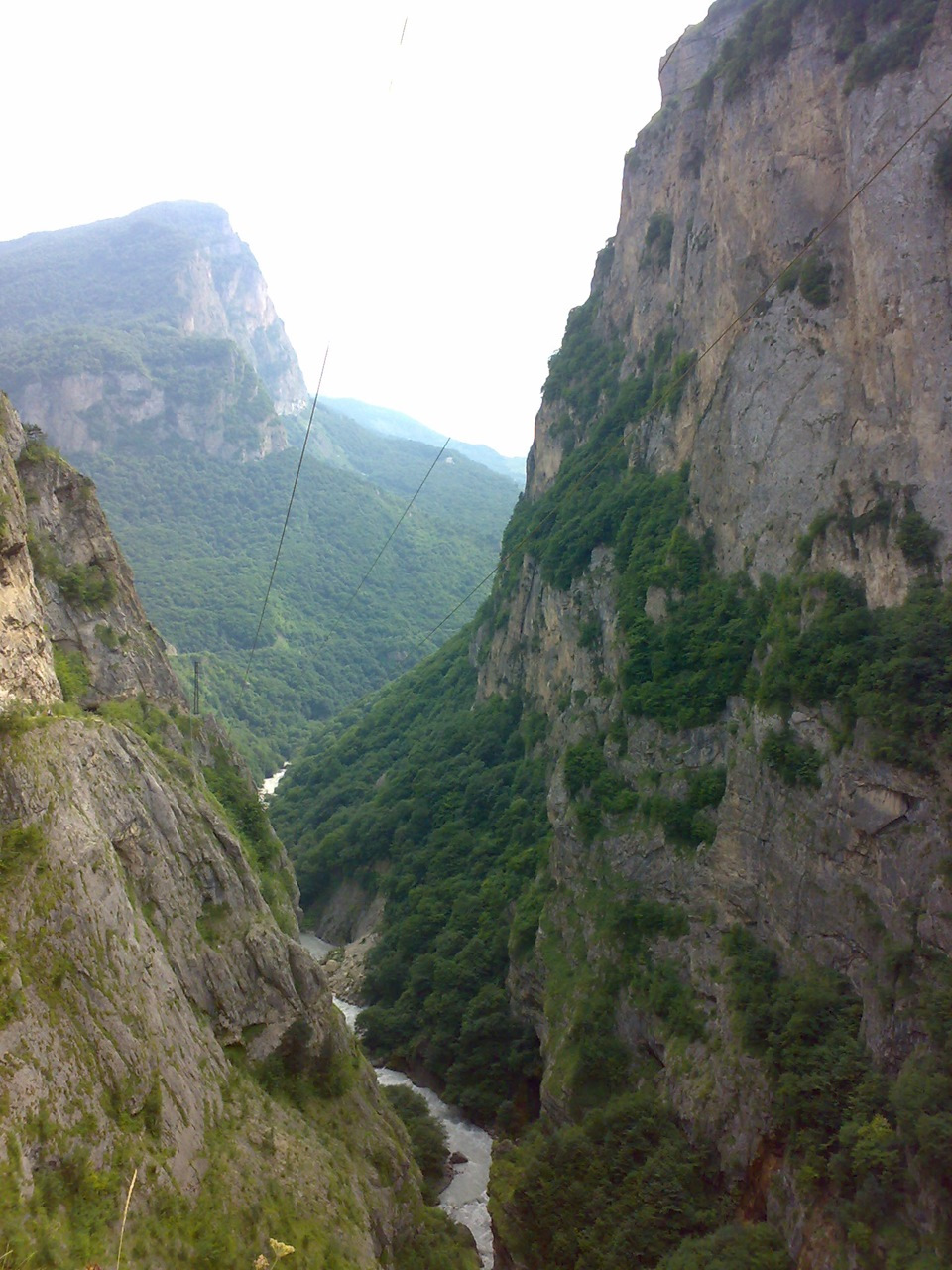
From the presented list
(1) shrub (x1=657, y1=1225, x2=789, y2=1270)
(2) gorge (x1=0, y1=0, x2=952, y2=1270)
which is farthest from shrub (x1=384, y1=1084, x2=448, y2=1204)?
(1) shrub (x1=657, y1=1225, x2=789, y2=1270)

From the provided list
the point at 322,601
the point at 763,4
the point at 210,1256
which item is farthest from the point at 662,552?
the point at 322,601

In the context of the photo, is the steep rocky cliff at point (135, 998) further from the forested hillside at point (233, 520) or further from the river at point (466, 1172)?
the forested hillside at point (233, 520)

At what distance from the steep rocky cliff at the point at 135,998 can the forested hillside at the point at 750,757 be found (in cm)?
907

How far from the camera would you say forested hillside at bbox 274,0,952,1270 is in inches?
973

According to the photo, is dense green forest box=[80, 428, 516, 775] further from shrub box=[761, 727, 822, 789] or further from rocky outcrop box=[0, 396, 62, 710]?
rocky outcrop box=[0, 396, 62, 710]

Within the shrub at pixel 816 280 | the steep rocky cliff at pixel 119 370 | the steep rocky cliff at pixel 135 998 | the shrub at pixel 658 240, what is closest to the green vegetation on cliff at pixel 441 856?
the steep rocky cliff at pixel 135 998

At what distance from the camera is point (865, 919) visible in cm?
2611

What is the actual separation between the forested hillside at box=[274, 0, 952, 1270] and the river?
1.36m

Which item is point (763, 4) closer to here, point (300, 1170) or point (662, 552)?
point (662, 552)

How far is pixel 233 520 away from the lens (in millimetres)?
150625

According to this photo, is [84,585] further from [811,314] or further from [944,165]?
[944,165]

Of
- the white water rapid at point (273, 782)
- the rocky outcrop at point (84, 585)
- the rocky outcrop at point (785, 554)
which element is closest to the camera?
the rocky outcrop at point (785, 554)

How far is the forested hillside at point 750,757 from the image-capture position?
24719 millimetres

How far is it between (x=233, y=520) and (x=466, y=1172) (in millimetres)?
127827
